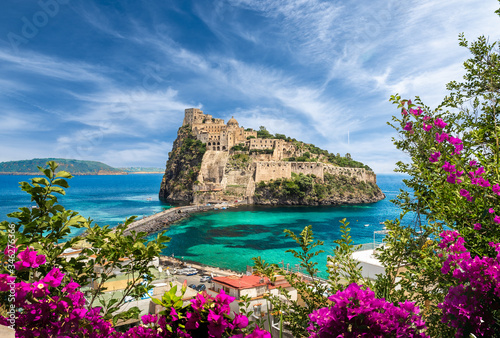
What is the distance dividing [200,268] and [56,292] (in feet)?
82.3

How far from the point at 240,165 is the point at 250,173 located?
3199mm

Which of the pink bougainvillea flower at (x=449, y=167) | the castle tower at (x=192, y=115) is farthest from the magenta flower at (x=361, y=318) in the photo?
the castle tower at (x=192, y=115)

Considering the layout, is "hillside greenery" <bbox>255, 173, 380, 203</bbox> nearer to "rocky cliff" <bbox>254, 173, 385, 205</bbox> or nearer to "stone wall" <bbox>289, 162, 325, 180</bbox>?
"rocky cliff" <bbox>254, 173, 385, 205</bbox>

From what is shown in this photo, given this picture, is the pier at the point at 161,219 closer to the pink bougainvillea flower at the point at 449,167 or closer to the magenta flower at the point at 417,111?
the magenta flower at the point at 417,111

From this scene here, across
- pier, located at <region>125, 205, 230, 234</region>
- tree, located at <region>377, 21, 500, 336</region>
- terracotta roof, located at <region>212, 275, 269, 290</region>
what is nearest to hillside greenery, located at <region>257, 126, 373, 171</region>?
pier, located at <region>125, 205, 230, 234</region>

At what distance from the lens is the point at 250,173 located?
70.3 meters

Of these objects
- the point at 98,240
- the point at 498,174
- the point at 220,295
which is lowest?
the point at 220,295

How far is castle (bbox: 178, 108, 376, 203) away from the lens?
2744 inches

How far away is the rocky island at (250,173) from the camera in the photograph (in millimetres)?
69688

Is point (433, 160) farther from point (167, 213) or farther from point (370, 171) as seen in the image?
point (370, 171)

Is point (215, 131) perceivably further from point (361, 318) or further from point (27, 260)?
point (361, 318)

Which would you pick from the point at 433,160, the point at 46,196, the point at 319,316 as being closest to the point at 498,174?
the point at 433,160

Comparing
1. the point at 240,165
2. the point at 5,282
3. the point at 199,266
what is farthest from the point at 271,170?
the point at 5,282

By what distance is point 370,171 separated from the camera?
3445 inches
